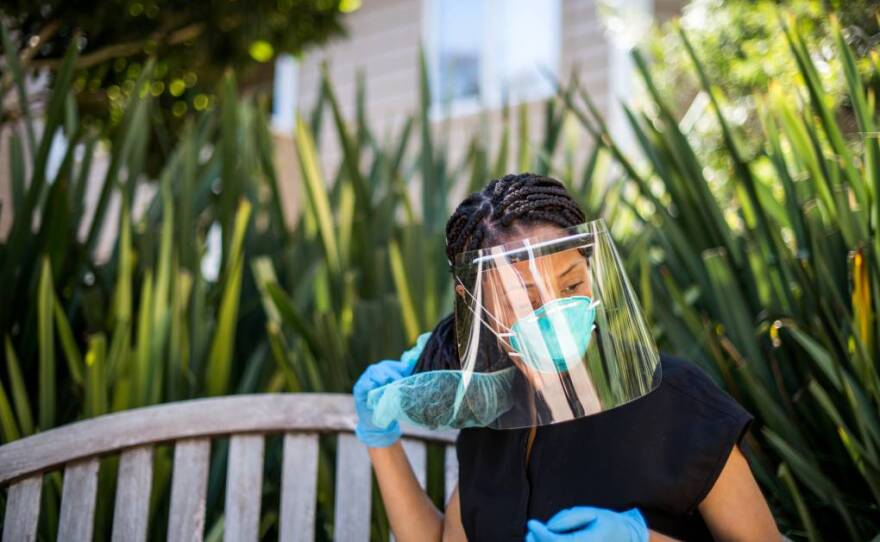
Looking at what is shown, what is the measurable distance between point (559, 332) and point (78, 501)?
2.74 feet

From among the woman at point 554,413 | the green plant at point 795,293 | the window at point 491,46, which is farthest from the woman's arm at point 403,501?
the window at point 491,46

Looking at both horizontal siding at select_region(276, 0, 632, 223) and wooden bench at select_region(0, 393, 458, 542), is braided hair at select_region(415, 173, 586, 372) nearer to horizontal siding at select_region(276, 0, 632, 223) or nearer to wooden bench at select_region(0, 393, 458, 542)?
wooden bench at select_region(0, 393, 458, 542)

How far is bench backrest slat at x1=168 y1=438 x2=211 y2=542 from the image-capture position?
133cm

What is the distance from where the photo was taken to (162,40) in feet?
9.46

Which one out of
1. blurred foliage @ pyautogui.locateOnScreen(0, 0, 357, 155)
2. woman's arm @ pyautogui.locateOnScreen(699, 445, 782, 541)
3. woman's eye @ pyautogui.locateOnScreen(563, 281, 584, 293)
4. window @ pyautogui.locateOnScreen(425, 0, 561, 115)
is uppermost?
window @ pyautogui.locateOnScreen(425, 0, 561, 115)

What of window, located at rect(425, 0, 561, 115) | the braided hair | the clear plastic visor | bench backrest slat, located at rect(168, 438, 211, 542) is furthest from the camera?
window, located at rect(425, 0, 561, 115)

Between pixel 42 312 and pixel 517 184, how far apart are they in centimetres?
Result: 93

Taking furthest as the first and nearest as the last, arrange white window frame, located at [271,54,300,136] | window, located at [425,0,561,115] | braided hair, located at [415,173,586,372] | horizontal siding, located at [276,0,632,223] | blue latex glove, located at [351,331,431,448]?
white window frame, located at [271,54,300,136] → window, located at [425,0,561,115] → horizontal siding, located at [276,0,632,223] → blue latex glove, located at [351,331,431,448] → braided hair, located at [415,173,586,372]

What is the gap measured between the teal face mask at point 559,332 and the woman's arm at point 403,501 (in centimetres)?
38

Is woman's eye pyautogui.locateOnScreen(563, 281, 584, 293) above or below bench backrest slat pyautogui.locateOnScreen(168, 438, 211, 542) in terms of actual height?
above

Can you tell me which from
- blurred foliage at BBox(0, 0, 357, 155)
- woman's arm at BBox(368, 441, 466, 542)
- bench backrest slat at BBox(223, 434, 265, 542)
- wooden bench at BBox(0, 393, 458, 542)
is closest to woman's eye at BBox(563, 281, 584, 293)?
woman's arm at BBox(368, 441, 466, 542)

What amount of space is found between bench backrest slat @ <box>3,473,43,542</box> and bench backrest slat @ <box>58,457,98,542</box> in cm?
4

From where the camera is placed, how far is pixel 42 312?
1496 mm

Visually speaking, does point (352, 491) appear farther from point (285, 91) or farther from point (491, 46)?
point (285, 91)
